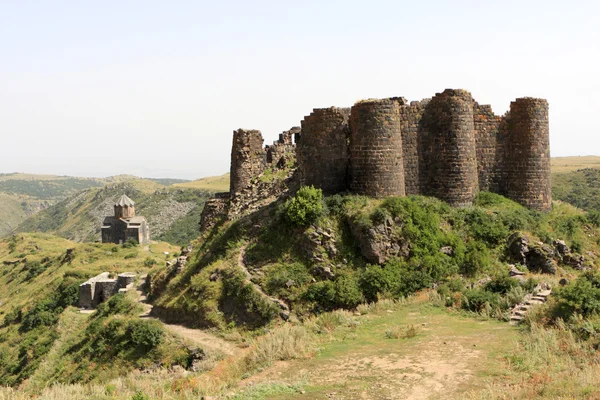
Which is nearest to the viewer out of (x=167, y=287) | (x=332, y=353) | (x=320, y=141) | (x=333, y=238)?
(x=332, y=353)

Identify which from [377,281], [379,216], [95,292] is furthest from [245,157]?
[95,292]

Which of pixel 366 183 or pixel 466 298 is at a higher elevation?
pixel 366 183

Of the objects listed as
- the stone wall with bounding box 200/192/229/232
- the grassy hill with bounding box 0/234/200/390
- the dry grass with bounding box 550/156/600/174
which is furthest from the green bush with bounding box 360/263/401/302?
the dry grass with bounding box 550/156/600/174

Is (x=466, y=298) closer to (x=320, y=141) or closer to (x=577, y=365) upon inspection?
(x=577, y=365)

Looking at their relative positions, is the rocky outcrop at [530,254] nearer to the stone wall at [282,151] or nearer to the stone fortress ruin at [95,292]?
the stone wall at [282,151]

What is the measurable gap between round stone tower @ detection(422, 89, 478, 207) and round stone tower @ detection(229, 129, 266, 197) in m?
8.81

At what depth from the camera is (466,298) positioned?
49.1 ft

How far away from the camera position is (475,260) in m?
17.5

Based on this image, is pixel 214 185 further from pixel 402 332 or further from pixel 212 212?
pixel 402 332

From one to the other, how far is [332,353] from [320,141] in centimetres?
941

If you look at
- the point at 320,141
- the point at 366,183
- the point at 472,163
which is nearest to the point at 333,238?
the point at 366,183

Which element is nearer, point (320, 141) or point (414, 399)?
point (414, 399)

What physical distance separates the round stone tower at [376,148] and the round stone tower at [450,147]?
146 cm

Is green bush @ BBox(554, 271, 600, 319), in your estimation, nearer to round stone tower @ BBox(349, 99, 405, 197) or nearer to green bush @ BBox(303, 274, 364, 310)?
green bush @ BBox(303, 274, 364, 310)
